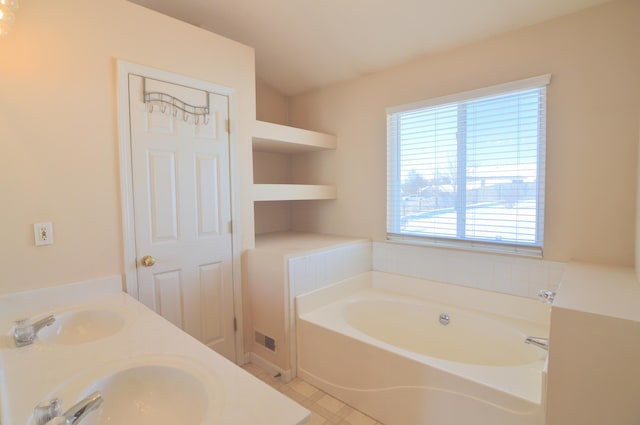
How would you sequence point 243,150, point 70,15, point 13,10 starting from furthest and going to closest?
point 243,150
point 70,15
point 13,10

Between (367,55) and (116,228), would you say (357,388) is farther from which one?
(367,55)

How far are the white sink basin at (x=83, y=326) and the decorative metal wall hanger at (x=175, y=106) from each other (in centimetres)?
121

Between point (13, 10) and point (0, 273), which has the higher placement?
point (13, 10)

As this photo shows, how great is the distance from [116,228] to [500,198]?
97.9 inches

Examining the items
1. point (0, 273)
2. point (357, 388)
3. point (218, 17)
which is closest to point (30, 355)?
point (0, 273)

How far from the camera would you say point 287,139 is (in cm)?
279

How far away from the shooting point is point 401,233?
2.81 metres

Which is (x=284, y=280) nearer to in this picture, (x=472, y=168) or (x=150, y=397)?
(x=150, y=397)

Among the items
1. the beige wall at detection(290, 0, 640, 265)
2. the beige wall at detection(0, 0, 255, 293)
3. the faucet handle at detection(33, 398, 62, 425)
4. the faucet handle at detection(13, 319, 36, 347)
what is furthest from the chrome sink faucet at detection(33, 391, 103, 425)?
the beige wall at detection(290, 0, 640, 265)

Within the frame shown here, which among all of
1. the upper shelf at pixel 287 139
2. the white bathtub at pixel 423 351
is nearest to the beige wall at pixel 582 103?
the white bathtub at pixel 423 351

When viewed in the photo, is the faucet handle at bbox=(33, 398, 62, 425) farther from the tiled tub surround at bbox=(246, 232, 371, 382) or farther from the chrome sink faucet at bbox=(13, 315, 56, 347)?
the tiled tub surround at bbox=(246, 232, 371, 382)

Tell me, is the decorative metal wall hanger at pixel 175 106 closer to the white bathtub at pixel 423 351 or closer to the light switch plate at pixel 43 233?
the light switch plate at pixel 43 233

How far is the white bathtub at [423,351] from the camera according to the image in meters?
1.55

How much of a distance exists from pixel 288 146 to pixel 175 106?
3.76ft
